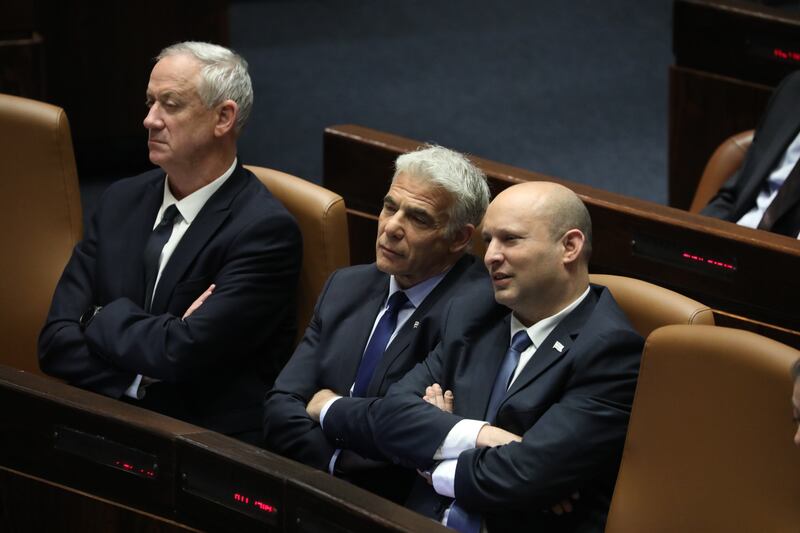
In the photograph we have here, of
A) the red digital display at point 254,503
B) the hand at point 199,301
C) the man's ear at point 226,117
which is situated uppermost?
the man's ear at point 226,117

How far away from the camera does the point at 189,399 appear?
2260 millimetres

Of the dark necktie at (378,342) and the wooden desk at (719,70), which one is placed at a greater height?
the wooden desk at (719,70)

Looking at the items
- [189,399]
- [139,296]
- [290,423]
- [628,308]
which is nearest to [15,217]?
[139,296]

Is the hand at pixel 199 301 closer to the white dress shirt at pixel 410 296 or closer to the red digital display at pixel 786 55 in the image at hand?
the white dress shirt at pixel 410 296

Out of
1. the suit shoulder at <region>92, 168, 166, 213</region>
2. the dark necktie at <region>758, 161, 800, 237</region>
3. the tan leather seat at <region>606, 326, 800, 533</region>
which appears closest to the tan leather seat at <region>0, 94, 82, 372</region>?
the suit shoulder at <region>92, 168, 166, 213</region>

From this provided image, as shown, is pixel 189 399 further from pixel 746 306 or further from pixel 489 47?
pixel 489 47

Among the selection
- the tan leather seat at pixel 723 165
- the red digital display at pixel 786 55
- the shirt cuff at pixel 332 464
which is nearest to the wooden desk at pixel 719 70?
the red digital display at pixel 786 55

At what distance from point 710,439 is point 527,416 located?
266mm

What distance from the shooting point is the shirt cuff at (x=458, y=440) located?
1.82m

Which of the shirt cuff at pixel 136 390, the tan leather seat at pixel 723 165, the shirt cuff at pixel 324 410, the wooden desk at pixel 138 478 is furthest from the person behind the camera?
the tan leather seat at pixel 723 165

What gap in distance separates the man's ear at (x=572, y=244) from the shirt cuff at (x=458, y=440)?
10.7 inches

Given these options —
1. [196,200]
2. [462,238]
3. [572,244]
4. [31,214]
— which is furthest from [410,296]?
[31,214]

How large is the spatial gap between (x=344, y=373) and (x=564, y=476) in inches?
19.1

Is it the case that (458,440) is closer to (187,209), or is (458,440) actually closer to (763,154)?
(187,209)
